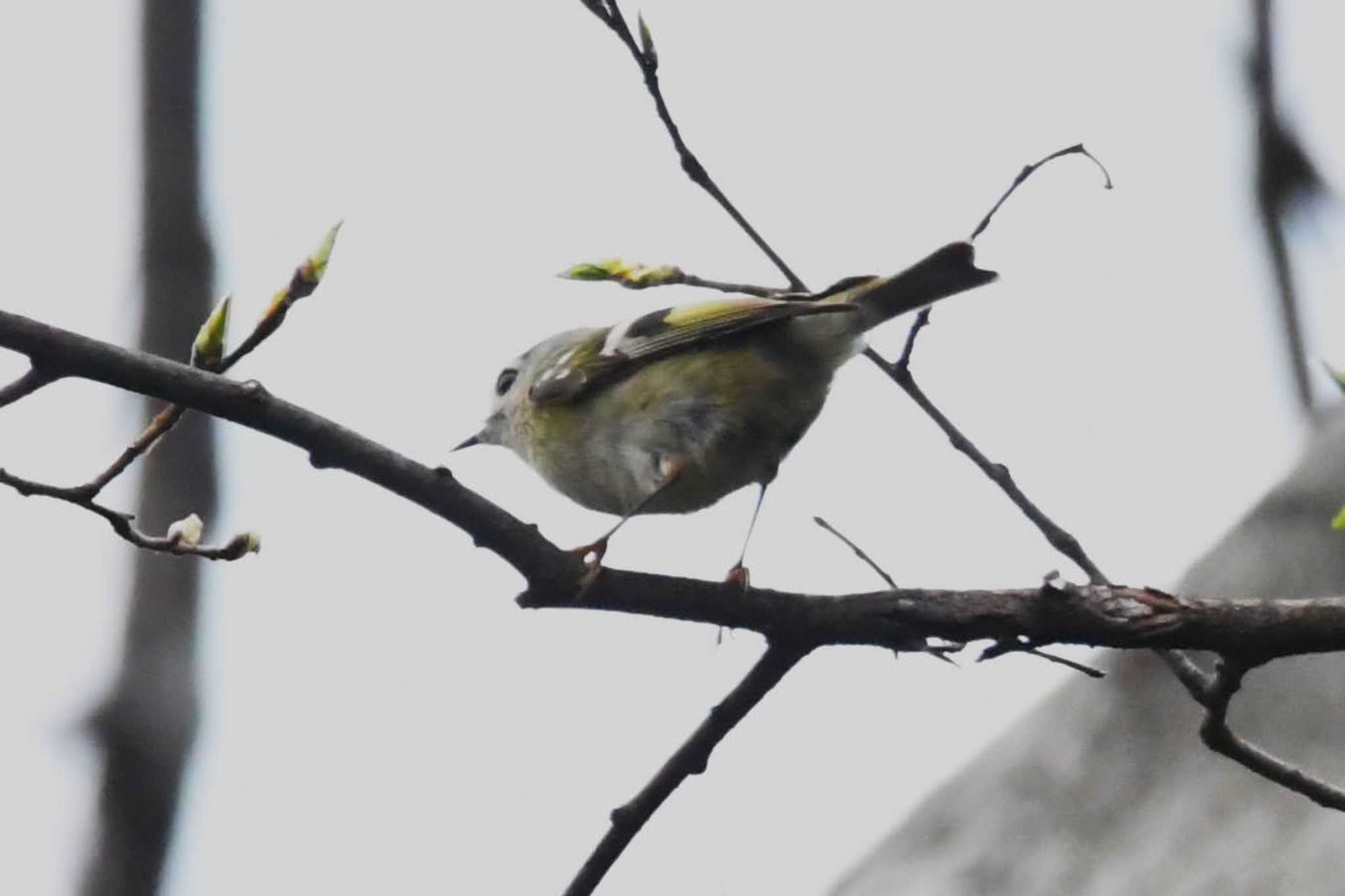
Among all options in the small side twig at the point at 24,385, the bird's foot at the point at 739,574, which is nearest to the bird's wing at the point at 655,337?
the bird's foot at the point at 739,574

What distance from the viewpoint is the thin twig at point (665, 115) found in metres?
2.28

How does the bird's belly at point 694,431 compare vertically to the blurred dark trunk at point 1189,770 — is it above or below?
above

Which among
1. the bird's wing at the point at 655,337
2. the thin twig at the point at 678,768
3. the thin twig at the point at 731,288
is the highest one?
the thin twig at the point at 731,288

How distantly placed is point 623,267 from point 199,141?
46.5 inches

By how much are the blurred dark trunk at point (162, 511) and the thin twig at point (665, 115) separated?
1.20m

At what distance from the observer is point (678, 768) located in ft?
7.17

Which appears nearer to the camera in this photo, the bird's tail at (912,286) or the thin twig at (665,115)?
the thin twig at (665,115)

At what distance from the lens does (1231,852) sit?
4668 mm

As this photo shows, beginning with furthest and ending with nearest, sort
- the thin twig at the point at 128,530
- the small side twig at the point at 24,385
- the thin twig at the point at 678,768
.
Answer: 1. the thin twig at the point at 678,768
2. the thin twig at the point at 128,530
3. the small side twig at the point at 24,385

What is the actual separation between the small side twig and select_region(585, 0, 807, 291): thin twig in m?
0.97

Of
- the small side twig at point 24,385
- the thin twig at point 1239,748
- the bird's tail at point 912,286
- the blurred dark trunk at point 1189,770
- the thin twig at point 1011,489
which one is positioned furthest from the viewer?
the blurred dark trunk at point 1189,770

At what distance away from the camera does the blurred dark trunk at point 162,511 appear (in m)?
2.78

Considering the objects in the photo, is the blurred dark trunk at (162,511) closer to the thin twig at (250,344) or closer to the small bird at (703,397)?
the small bird at (703,397)

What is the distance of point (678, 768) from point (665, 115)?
37.6 inches
